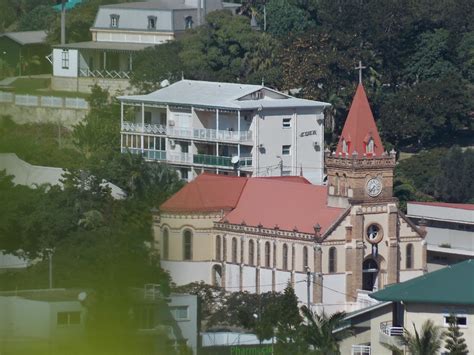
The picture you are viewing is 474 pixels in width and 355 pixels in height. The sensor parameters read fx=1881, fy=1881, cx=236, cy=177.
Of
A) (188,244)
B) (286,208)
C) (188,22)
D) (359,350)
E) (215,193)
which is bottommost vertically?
(359,350)

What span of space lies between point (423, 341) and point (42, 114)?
1149 centimetres

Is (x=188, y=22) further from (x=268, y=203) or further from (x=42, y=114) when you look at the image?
(x=42, y=114)

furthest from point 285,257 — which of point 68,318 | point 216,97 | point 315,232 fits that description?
point 68,318

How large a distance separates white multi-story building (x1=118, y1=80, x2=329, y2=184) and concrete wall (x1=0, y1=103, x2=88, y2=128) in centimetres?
1841

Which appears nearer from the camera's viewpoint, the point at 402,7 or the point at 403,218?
the point at 403,218

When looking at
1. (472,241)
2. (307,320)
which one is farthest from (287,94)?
(307,320)

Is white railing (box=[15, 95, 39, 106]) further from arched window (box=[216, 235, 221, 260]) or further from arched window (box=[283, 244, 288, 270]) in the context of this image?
arched window (box=[216, 235, 221, 260])

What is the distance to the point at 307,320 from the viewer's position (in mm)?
16719

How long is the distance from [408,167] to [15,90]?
22.5m

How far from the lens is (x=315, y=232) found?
1991 centimetres

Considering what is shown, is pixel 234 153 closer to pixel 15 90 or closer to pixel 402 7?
pixel 402 7

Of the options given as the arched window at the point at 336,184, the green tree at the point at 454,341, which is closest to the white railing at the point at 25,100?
the green tree at the point at 454,341

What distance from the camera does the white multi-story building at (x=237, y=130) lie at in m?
24.5

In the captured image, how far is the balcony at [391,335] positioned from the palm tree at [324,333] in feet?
1.11
